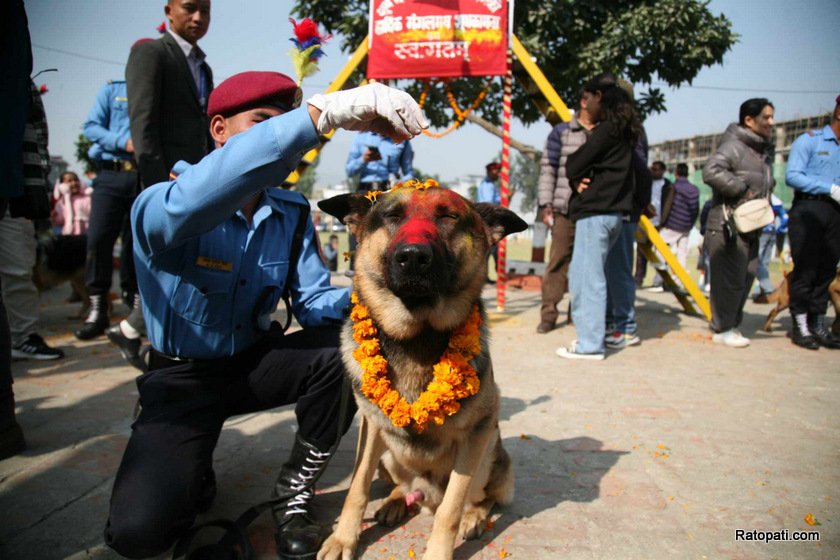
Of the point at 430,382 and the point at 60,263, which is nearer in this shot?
the point at 430,382

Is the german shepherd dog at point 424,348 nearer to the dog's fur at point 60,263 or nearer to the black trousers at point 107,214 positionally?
the black trousers at point 107,214

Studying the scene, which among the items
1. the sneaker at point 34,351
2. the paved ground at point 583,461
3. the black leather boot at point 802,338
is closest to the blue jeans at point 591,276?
the paved ground at point 583,461

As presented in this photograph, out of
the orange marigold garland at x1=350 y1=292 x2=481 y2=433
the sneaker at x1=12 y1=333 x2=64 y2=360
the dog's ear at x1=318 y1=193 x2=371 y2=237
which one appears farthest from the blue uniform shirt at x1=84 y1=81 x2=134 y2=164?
the orange marigold garland at x1=350 y1=292 x2=481 y2=433

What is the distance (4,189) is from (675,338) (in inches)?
249

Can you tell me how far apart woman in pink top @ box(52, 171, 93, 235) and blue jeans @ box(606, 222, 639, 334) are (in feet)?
31.6

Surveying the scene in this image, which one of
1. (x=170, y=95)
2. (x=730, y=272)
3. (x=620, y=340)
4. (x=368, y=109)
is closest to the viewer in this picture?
(x=368, y=109)

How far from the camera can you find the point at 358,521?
210 centimetres

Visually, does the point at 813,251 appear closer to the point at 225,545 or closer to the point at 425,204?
the point at 425,204

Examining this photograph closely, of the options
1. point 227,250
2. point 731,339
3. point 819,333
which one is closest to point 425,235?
point 227,250

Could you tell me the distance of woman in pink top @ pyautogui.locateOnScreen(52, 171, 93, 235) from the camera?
9.94 meters

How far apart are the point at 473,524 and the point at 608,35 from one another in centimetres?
1256

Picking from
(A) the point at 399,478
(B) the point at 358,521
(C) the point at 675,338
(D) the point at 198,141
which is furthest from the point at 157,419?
(C) the point at 675,338

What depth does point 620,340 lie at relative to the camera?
571 cm

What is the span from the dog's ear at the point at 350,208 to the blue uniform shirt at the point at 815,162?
5290mm
